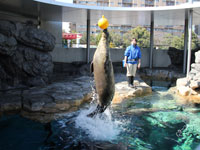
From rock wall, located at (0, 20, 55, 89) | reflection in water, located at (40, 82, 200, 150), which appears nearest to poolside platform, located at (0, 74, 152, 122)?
reflection in water, located at (40, 82, 200, 150)

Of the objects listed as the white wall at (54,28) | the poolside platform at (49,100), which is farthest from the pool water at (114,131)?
the white wall at (54,28)

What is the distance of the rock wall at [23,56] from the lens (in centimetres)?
740

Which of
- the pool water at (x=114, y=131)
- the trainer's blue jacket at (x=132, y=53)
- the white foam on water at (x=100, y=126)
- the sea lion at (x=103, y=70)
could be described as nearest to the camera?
the sea lion at (x=103, y=70)

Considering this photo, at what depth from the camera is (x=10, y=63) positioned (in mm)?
7750

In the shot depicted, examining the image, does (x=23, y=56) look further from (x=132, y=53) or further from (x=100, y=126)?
(x=100, y=126)

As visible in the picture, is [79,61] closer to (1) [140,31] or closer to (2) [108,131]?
(2) [108,131]

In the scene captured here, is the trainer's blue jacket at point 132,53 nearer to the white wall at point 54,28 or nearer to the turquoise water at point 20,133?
the turquoise water at point 20,133

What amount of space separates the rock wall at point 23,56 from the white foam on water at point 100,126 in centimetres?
389

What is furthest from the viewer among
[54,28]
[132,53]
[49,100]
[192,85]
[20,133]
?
[54,28]

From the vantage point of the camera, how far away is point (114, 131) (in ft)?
14.2

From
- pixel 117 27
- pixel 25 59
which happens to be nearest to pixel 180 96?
pixel 25 59

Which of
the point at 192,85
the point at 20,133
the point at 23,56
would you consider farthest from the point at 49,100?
the point at 192,85

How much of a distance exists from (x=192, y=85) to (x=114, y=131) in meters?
4.60

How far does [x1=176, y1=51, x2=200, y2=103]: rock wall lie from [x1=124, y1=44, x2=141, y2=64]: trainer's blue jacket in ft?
7.39
